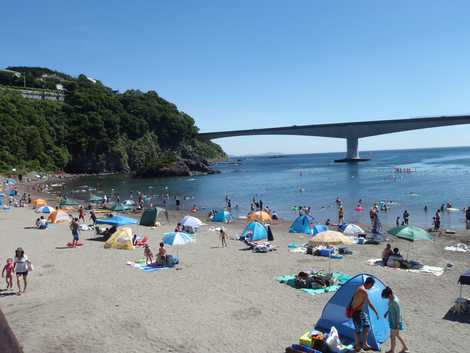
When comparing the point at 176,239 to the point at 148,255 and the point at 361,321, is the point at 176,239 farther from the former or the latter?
the point at 361,321

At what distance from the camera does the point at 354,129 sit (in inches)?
4633

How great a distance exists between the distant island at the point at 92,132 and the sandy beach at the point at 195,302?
6822cm

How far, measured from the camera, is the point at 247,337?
980 cm

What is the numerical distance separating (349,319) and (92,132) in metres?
97.2

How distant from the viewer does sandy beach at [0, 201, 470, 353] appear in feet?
31.6

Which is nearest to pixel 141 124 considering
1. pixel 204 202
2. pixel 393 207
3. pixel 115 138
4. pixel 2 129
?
pixel 115 138

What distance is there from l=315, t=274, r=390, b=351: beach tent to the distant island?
76333 millimetres

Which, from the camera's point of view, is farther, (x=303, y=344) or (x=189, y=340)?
(x=189, y=340)

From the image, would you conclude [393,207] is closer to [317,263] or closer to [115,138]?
[317,263]

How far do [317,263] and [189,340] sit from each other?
831cm

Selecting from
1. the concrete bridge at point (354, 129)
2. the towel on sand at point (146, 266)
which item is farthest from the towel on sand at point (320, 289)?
the concrete bridge at point (354, 129)

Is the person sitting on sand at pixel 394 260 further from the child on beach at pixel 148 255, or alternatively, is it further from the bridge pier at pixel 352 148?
the bridge pier at pixel 352 148

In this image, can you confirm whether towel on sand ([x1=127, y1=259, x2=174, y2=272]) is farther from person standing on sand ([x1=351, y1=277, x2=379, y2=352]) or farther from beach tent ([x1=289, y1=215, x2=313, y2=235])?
beach tent ([x1=289, y1=215, x2=313, y2=235])

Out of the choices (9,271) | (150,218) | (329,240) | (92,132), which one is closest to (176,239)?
(329,240)
